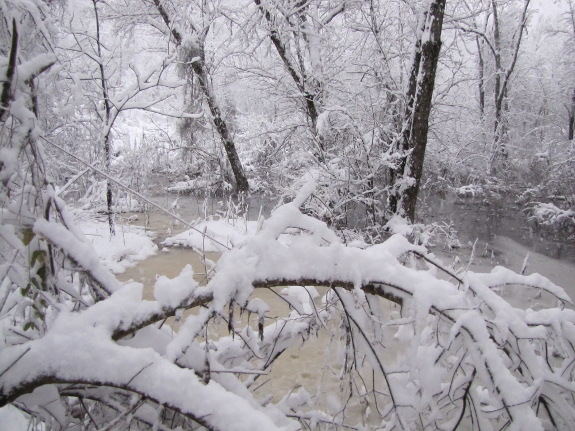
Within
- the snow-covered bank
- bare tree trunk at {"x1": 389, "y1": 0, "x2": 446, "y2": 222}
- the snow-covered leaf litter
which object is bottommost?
the snow-covered bank

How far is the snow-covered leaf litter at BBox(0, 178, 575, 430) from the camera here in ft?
2.83

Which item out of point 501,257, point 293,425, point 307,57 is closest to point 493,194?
point 501,257

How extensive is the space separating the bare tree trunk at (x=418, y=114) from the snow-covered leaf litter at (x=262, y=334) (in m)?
4.16

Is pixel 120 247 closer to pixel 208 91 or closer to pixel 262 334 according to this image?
pixel 208 91

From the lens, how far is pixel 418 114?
5.42 meters

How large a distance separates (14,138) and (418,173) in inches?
211

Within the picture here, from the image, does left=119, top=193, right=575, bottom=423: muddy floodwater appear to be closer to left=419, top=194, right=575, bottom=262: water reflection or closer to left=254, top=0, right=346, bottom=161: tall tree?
left=419, top=194, right=575, bottom=262: water reflection

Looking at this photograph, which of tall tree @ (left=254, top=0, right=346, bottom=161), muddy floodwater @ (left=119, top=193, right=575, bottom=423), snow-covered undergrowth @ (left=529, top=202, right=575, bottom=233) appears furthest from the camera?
snow-covered undergrowth @ (left=529, top=202, right=575, bottom=233)

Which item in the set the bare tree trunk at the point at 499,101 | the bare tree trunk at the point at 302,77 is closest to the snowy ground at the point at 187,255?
the bare tree trunk at the point at 302,77

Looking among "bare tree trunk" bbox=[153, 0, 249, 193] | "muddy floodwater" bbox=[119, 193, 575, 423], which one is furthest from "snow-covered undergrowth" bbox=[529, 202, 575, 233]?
"bare tree trunk" bbox=[153, 0, 249, 193]

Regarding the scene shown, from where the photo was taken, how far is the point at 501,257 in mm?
7738

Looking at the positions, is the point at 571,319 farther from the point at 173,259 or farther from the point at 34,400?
the point at 173,259

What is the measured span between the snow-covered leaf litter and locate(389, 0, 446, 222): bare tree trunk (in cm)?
416

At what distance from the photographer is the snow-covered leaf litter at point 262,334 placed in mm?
862
